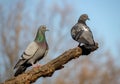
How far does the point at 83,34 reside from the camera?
711cm

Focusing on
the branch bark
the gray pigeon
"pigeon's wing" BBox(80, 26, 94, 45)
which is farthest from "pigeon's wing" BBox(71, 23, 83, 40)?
the branch bark

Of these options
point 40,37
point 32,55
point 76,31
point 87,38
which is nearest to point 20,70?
point 32,55

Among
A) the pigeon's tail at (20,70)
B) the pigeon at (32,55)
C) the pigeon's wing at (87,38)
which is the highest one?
the pigeon's wing at (87,38)

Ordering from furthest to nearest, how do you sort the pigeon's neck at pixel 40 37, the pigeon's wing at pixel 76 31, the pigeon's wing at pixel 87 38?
the pigeon's neck at pixel 40 37 < the pigeon's wing at pixel 76 31 < the pigeon's wing at pixel 87 38

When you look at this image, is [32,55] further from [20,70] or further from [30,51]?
[20,70]

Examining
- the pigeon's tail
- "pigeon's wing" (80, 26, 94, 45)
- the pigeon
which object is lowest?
the pigeon's tail

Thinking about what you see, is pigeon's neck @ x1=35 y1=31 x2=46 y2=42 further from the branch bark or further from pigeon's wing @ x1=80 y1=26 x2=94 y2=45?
pigeon's wing @ x1=80 y1=26 x2=94 y2=45

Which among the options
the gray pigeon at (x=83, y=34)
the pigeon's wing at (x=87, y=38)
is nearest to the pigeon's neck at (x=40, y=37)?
the gray pigeon at (x=83, y=34)

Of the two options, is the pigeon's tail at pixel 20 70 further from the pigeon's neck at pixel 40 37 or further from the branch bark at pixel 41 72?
the pigeon's neck at pixel 40 37

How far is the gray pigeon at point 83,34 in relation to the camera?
7.00 meters

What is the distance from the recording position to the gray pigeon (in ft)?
23.0

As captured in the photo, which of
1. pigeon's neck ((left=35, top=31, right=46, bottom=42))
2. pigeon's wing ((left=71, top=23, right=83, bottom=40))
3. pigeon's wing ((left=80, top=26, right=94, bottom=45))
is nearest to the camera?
pigeon's wing ((left=80, top=26, right=94, bottom=45))

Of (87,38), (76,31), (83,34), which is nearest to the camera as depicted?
(87,38)

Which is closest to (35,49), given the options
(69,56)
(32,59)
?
(32,59)
